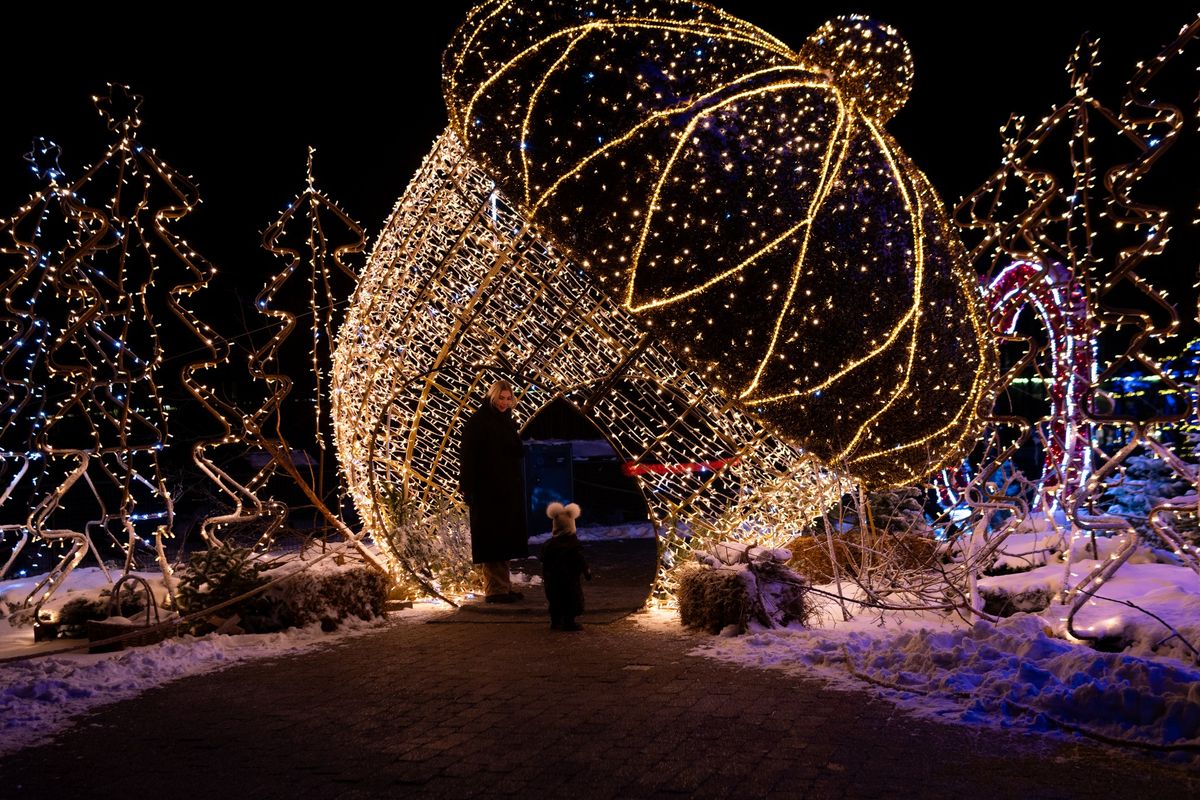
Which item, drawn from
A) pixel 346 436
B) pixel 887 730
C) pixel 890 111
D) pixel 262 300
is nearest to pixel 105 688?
pixel 346 436

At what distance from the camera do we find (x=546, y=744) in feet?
13.8

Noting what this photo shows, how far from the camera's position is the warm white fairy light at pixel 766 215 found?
19.0ft

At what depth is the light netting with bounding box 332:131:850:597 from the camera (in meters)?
6.44

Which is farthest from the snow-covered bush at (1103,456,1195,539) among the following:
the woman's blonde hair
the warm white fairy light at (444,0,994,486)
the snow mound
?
the woman's blonde hair

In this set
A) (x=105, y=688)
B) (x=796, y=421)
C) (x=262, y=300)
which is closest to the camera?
(x=105, y=688)

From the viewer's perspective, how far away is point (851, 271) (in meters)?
5.79

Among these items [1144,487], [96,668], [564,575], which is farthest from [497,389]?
[1144,487]

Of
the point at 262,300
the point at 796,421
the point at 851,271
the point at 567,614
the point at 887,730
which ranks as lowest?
the point at 887,730

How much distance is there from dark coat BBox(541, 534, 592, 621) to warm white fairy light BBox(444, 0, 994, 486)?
166cm

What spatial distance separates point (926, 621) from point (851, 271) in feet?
7.37

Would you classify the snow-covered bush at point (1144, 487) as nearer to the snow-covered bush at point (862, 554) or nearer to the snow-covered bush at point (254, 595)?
the snow-covered bush at point (862, 554)

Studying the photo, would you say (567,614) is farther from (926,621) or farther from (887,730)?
(887,730)

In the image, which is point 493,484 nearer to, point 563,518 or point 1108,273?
point 563,518

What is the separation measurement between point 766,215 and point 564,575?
2791mm
